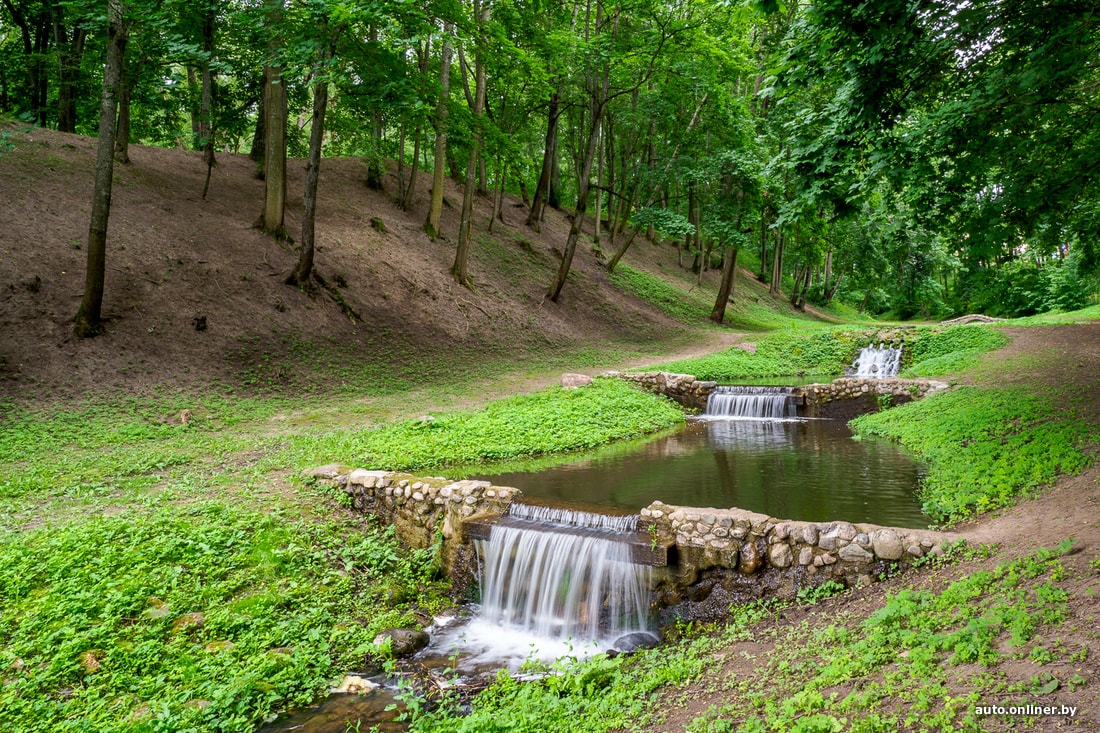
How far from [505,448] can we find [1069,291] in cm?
3074

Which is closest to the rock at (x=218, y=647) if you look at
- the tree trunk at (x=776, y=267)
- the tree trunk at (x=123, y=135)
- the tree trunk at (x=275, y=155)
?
the tree trunk at (x=275, y=155)

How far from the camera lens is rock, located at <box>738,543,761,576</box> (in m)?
5.58

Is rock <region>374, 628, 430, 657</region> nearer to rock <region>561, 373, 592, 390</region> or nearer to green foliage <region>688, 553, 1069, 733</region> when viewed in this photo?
green foliage <region>688, 553, 1069, 733</region>

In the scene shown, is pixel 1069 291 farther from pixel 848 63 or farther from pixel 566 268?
pixel 848 63

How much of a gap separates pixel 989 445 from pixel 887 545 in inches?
149

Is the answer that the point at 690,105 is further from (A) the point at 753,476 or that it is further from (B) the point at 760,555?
(B) the point at 760,555

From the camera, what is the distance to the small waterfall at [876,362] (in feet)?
56.8

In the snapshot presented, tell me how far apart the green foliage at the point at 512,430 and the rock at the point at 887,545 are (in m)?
6.03

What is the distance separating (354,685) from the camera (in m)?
4.76

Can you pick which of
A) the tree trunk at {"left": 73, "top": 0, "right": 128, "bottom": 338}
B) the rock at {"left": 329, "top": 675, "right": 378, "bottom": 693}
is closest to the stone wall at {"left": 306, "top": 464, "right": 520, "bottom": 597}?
the rock at {"left": 329, "top": 675, "right": 378, "bottom": 693}

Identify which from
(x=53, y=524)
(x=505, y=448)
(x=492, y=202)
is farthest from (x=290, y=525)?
(x=492, y=202)

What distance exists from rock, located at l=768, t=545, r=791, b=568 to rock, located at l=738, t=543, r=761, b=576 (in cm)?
13

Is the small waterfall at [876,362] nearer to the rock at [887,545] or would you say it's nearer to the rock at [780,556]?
the rock at [887,545]

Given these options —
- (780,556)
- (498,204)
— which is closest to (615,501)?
(780,556)
